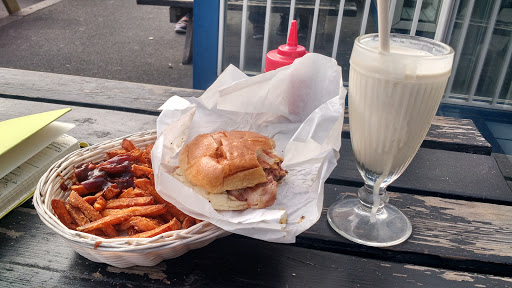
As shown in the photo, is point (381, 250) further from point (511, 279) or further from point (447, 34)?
point (447, 34)

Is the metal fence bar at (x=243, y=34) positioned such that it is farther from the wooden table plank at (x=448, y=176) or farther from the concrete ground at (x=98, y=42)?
the wooden table plank at (x=448, y=176)

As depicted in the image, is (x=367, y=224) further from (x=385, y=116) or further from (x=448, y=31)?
(x=448, y=31)

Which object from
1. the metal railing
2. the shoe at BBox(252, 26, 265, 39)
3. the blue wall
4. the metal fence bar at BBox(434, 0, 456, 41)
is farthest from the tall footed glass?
the shoe at BBox(252, 26, 265, 39)

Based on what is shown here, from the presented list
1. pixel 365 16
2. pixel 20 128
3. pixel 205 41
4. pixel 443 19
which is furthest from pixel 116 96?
pixel 443 19

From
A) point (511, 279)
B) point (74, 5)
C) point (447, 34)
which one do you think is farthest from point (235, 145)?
point (74, 5)

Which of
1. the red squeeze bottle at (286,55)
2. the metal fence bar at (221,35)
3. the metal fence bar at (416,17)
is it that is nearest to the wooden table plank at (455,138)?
the red squeeze bottle at (286,55)
